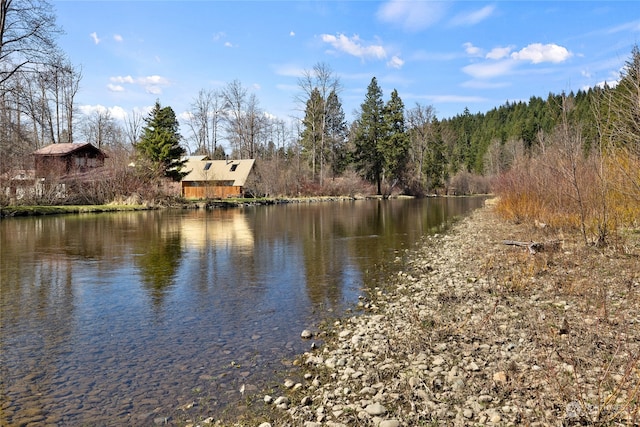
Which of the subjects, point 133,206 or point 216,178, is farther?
point 216,178

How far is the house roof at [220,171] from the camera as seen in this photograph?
185 feet

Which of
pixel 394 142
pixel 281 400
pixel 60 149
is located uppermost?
pixel 394 142

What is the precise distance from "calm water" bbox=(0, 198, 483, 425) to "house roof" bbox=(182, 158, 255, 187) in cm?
3870

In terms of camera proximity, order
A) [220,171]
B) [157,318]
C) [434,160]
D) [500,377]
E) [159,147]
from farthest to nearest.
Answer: [434,160], [220,171], [159,147], [157,318], [500,377]

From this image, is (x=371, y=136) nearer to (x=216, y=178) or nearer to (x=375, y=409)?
(x=216, y=178)

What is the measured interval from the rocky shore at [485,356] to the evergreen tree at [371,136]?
59.5 metres

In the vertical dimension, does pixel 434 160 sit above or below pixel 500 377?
above

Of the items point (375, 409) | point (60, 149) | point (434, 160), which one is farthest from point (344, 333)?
point (434, 160)


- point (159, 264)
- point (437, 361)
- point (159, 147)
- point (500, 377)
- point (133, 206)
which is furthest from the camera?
point (159, 147)

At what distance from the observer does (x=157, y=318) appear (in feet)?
27.1

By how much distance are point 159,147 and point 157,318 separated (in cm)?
4094

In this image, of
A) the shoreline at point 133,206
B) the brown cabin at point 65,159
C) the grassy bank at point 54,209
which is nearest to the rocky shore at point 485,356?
the grassy bank at point 54,209

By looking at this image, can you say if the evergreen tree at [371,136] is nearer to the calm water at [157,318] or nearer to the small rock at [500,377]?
the calm water at [157,318]

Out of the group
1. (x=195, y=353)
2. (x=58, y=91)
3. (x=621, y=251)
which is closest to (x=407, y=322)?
(x=195, y=353)
